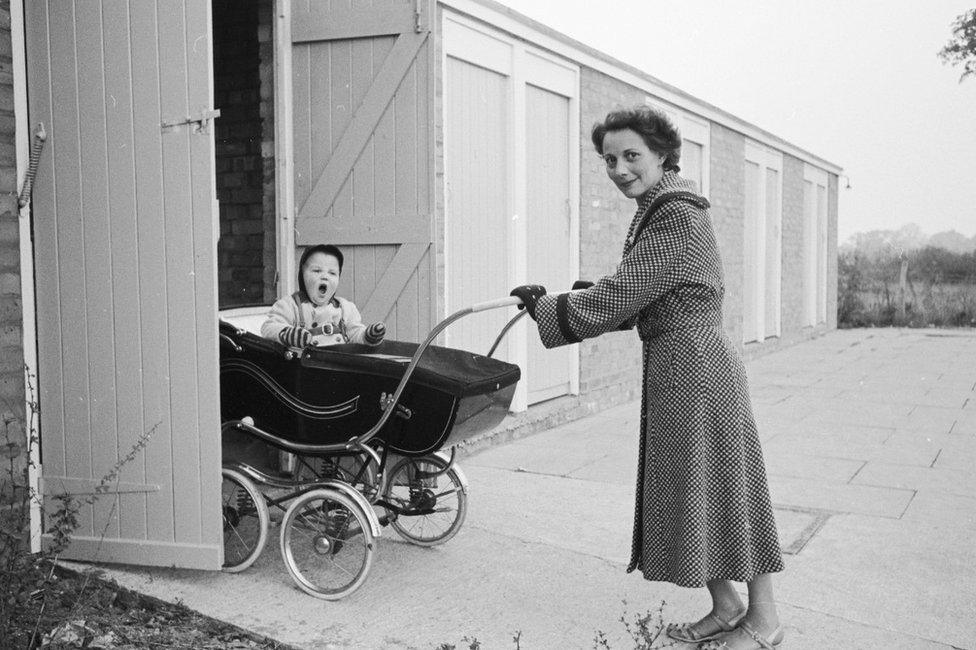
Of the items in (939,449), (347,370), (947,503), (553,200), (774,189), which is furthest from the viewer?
(774,189)

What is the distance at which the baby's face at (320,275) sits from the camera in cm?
488

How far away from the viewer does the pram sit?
4238 millimetres

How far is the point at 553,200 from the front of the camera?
29.7 feet

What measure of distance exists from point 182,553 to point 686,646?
214 cm

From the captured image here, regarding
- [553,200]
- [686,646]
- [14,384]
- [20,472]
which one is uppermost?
[553,200]

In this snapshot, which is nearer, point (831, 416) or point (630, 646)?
point (630, 646)

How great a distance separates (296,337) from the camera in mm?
4383

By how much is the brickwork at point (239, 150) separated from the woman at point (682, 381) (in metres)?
3.64

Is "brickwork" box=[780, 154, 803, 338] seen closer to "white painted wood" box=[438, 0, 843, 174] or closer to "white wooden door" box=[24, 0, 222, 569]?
"white painted wood" box=[438, 0, 843, 174]

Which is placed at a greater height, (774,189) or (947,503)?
(774,189)

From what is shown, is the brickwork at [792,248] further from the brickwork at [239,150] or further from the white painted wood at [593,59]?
the brickwork at [239,150]

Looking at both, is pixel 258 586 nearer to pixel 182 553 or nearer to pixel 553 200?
pixel 182 553

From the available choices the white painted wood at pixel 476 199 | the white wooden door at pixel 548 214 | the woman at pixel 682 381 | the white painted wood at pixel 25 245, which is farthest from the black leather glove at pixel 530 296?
the white wooden door at pixel 548 214

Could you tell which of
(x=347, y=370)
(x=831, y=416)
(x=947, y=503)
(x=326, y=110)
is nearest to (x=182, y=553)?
(x=347, y=370)
